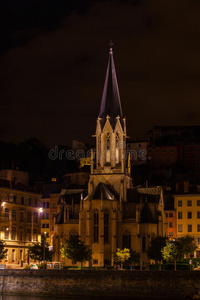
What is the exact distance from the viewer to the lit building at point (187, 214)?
4444 inches

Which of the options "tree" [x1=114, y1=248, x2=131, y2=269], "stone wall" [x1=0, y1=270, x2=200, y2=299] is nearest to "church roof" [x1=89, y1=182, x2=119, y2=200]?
"tree" [x1=114, y1=248, x2=131, y2=269]

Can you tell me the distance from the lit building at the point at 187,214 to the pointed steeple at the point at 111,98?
2195 centimetres

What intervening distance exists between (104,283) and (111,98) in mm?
42763

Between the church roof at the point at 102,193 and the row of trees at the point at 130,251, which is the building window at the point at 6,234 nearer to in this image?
the row of trees at the point at 130,251

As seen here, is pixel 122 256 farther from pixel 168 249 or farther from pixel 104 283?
pixel 104 283

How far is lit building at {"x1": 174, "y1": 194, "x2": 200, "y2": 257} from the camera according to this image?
370ft

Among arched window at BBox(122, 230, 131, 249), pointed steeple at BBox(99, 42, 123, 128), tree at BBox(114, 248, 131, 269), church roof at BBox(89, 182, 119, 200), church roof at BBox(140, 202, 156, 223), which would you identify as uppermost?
pointed steeple at BBox(99, 42, 123, 128)

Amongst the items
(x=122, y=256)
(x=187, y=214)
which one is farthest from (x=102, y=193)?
(x=187, y=214)

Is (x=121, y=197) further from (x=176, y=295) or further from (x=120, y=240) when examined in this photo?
(x=176, y=295)

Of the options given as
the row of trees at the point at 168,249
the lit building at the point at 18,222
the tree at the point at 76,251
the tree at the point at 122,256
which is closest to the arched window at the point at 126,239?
the row of trees at the point at 168,249

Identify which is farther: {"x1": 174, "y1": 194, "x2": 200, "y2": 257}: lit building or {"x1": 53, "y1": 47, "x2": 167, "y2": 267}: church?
{"x1": 174, "y1": 194, "x2": 200, "y2": 257}: lit building

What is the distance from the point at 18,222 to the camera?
10988 centimetres

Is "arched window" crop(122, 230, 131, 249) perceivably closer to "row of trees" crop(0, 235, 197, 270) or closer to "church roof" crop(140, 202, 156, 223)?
"church roof" crop(140, 202, 156, 223)

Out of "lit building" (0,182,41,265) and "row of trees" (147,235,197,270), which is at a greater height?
"lit building" (0,182,41,265)
